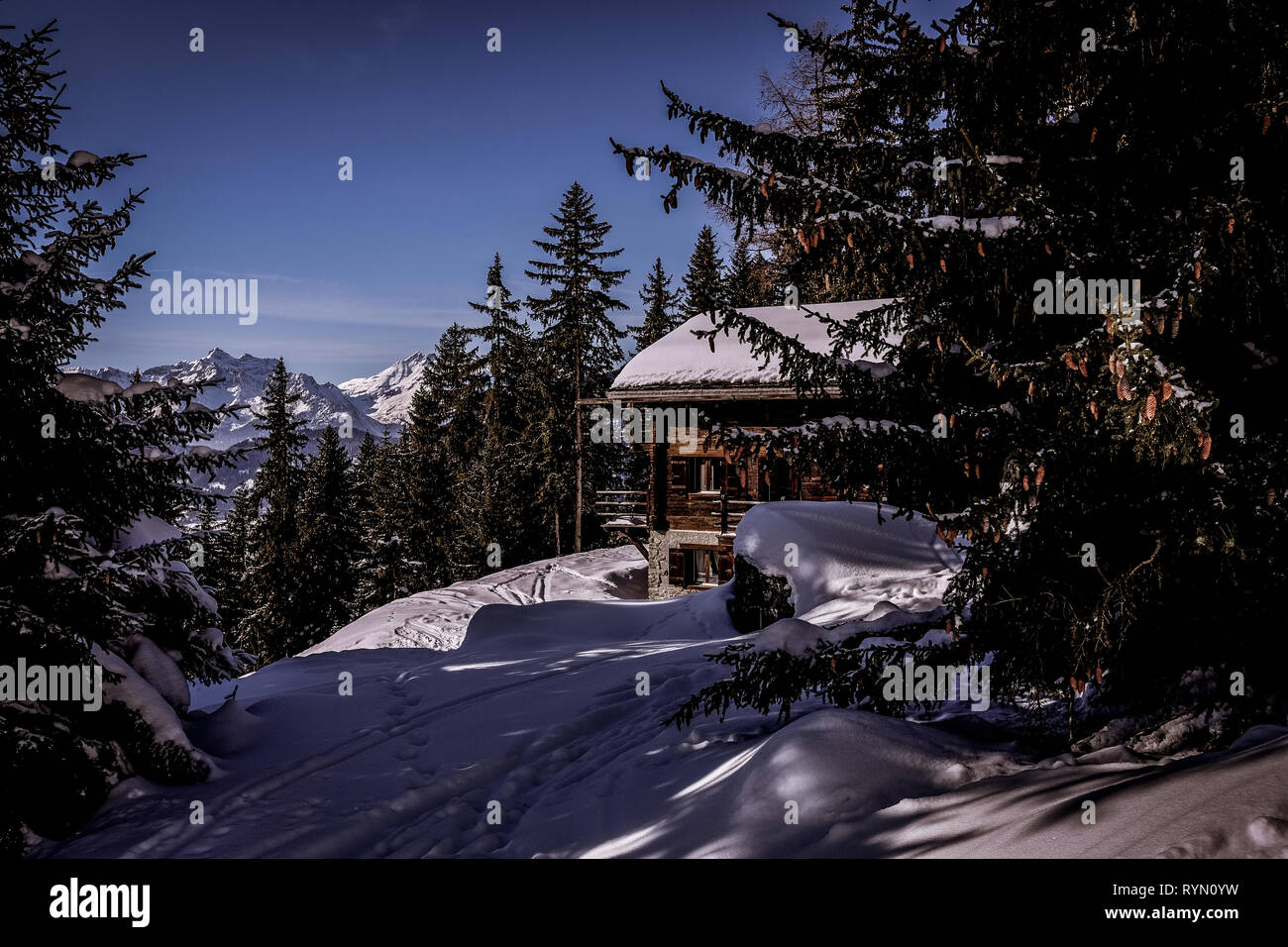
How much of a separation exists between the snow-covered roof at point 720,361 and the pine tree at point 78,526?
11847 millimetres

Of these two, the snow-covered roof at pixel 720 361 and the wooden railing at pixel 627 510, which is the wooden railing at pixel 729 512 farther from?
the wooden railing at pixel 627 510

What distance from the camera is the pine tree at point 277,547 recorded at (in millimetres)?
32594

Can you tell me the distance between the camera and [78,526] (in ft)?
22.3

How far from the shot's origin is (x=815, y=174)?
5.28 meters

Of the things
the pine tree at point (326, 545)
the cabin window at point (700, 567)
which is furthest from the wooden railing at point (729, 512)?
the pine tree at point (326, 545)

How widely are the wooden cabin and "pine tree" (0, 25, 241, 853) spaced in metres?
12.0

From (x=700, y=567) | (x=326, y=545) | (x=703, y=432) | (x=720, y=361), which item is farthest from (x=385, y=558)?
(x=720, y=361)

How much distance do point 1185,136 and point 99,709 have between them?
10.0 metres

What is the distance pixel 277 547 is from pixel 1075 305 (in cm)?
3465

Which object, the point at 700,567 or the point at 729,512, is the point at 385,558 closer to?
the point at 700,567

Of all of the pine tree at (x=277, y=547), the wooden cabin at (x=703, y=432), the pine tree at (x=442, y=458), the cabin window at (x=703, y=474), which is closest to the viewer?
the wooden cabin at (x=703, y=432)

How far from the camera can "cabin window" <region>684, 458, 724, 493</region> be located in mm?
20859

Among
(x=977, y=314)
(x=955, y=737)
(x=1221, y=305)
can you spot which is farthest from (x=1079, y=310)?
(x=955, y=737)

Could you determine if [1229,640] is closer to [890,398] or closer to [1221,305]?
[1221,305]
